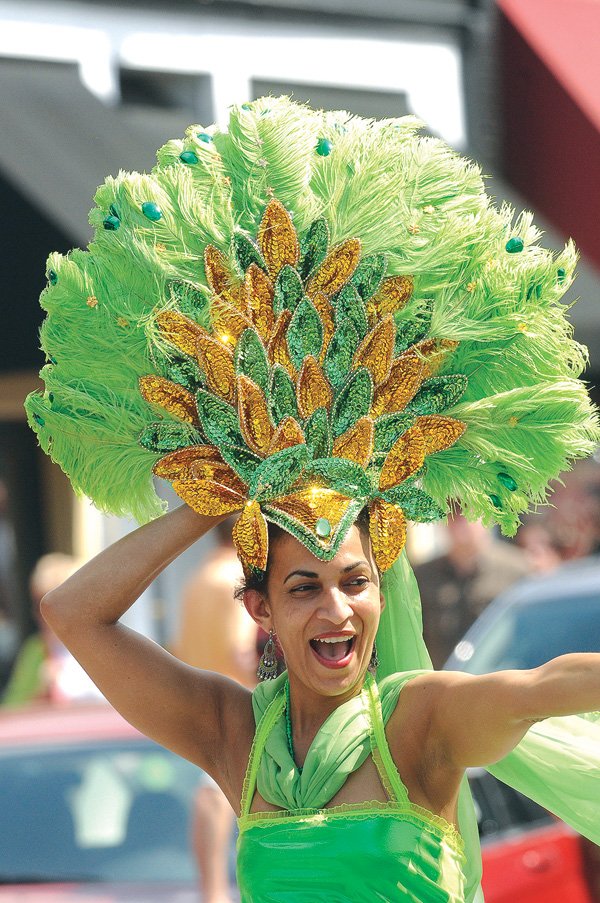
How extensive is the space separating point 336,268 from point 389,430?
1.01 ft

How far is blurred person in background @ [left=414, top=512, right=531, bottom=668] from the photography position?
7.30 metres

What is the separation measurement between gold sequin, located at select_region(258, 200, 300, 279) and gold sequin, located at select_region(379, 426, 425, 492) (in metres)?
0.37

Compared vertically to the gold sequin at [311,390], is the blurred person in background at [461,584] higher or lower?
lower

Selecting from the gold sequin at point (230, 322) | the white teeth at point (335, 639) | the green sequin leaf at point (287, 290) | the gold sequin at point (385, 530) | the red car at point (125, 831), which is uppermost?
the green sequin leaf at point (287, 290)

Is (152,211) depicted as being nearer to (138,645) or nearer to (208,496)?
(208,496)

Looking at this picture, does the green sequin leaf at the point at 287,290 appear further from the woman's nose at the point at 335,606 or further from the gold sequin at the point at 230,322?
the woman's nose at the point at 335,606

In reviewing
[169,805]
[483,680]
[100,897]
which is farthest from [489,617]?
[483,680]

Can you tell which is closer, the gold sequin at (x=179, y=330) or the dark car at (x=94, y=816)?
the gold sequin at (x=179, y=330)

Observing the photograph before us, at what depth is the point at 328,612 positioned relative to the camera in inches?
104

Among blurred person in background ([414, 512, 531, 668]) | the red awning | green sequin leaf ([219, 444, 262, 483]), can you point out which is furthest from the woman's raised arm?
the red awning

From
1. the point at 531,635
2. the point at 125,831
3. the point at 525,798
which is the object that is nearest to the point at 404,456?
the point at 125,831

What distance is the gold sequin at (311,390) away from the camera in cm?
271

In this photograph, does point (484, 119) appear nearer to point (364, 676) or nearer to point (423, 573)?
point (423, 573)

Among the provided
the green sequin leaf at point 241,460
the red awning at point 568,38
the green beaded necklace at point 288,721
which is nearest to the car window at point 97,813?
the green beaded necklace at point 288,721
